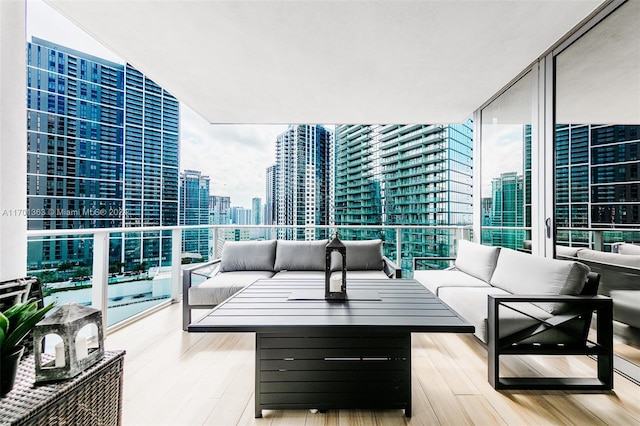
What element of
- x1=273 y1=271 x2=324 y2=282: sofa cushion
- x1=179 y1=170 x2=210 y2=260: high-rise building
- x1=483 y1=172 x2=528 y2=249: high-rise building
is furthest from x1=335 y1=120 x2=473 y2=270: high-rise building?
x1=179 y1=170 x2=210 y2=260: high-rise building

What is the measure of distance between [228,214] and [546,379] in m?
4.53

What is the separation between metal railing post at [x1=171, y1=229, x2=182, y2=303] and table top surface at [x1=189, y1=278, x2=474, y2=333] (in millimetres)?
2293

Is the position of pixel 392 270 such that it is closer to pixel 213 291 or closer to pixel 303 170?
pixel 213 291

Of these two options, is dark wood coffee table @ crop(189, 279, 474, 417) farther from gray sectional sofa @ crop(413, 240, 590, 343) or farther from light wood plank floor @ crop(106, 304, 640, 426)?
gray sectional sofa @ crop(413, 240, 590, 343)

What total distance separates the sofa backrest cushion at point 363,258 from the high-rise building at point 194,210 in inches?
81.3

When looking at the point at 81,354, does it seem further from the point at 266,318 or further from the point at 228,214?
the point at 228,214

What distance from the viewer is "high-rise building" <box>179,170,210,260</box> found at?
178 inches

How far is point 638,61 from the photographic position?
2.17 metres

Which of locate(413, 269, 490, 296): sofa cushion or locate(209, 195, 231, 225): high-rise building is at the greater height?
locate(209, 195, 231, 225): high-rise building

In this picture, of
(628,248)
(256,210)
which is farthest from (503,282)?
(256,210)

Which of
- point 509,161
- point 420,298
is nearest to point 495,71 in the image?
point 509,161

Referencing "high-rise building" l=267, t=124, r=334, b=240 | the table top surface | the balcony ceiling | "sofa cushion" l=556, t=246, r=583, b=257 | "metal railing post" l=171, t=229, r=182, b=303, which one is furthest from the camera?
"high-rise building" l=267, t=124, r=334, b=240

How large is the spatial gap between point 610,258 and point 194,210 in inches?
189

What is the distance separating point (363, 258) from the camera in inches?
158
